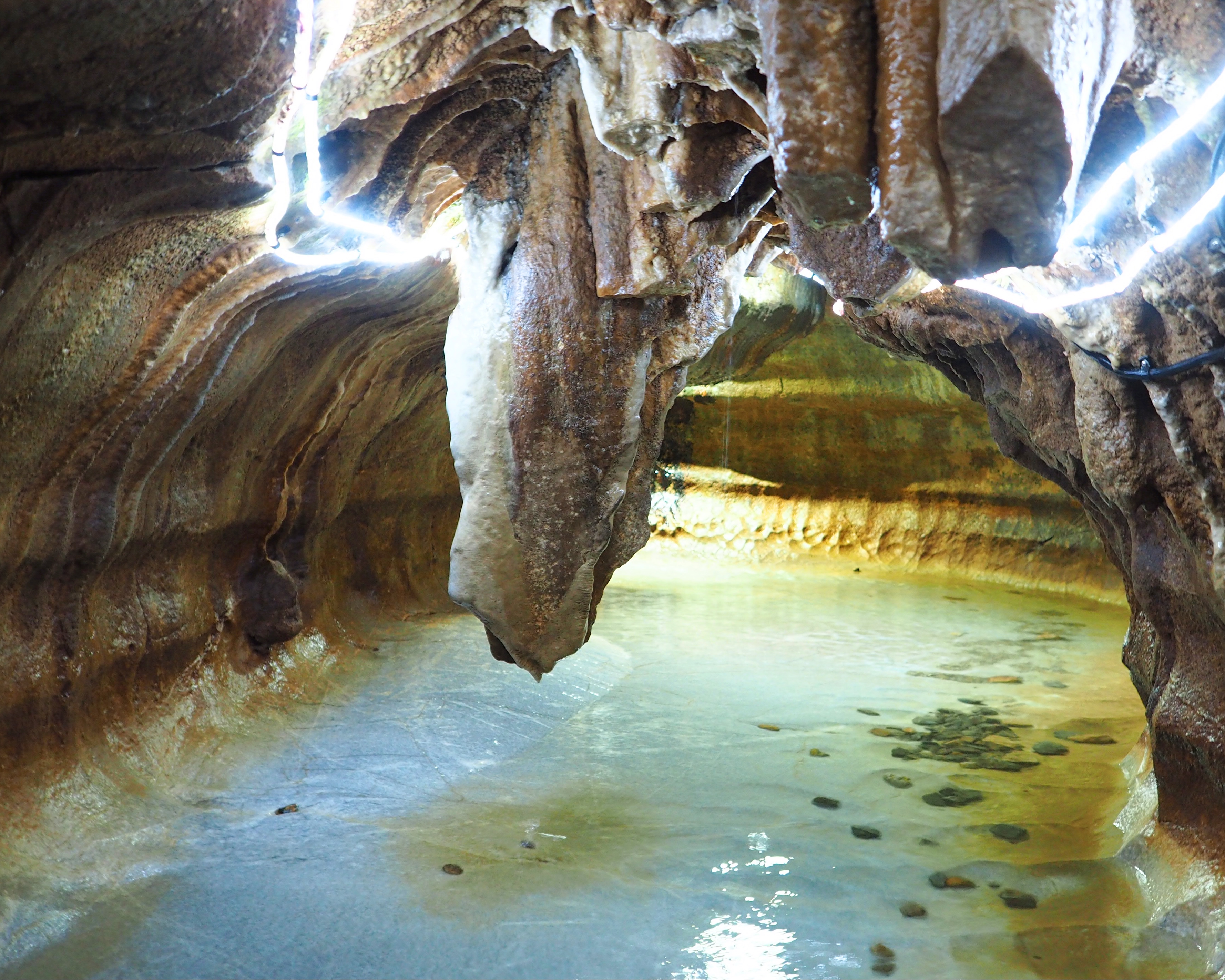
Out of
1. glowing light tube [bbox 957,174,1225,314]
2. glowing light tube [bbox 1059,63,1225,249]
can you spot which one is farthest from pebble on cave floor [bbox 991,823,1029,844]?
glowing light tube [bbox 1059,63,1225,249]

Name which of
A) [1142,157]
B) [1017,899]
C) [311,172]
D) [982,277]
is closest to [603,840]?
[1017,899]

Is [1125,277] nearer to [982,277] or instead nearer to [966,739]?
[982,277]

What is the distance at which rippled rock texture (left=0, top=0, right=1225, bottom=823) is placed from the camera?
1825 millimetres

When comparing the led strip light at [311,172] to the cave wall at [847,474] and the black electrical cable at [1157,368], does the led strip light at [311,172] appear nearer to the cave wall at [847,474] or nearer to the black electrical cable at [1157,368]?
the black electrical cable at [1157,368]

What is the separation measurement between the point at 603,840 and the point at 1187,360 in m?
2.90

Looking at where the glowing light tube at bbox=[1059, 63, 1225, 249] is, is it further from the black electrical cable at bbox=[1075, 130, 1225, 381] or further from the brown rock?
the brown rock

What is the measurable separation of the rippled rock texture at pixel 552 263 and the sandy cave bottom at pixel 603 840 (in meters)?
0.61

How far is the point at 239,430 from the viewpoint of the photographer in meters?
5.60

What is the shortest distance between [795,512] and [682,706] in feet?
20.3

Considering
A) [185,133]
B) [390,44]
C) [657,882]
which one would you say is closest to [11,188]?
[185,133]

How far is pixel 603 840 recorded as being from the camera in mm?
4418

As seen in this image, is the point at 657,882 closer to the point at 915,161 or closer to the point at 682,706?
the point at 682,706

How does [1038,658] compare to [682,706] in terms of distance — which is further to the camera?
[1038,658]

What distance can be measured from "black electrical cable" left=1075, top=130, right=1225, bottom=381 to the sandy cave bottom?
188 cm
